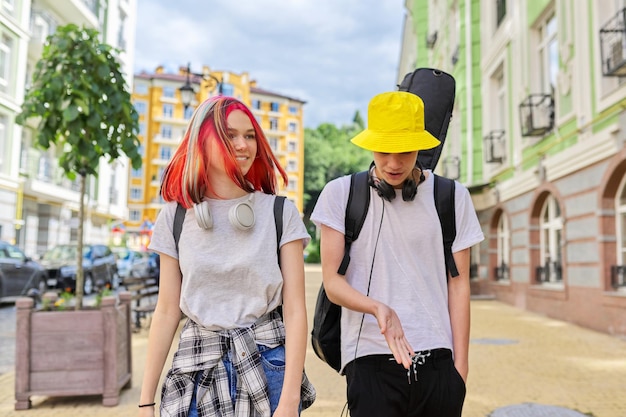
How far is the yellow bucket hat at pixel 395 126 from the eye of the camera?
2059 mm

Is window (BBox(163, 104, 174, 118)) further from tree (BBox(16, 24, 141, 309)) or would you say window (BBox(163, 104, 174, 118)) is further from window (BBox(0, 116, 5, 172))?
tree (BBox(16, 24, 141, 309))

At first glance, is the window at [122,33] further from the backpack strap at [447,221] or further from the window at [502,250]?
the backpack strap at [447,221]

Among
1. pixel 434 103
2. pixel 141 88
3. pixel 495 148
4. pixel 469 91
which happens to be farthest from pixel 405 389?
pixel 141 88

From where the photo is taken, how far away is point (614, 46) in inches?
408

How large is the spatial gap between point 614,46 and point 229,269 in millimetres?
10398

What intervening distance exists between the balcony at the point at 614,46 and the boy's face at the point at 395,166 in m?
8.86

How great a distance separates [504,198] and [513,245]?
155 cm

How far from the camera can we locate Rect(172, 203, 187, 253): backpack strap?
202 cm

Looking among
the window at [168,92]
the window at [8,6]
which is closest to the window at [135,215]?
the window at [168,92]

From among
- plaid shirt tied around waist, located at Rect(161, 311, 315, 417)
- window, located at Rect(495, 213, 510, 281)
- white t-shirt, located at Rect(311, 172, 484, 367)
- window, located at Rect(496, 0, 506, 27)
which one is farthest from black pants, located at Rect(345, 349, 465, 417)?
window, located at Rect(496, 0, 506, 27)

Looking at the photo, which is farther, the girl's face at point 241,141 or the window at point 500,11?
the window at point 500,11

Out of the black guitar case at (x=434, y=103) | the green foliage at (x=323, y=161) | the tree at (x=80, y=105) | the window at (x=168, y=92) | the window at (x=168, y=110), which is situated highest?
the window at (x=168, y=92)

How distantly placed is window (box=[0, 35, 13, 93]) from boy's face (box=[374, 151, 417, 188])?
1025 inches

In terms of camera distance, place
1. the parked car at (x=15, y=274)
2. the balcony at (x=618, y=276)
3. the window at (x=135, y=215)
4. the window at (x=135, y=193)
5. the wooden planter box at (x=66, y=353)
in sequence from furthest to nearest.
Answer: the window at (x=135, y=215)
the window at (x=135, y=193)
the parked car at (x=15, y=274)
the balcony at (x=618, y=276)
the wooden planter box at (x=66, y=353)
